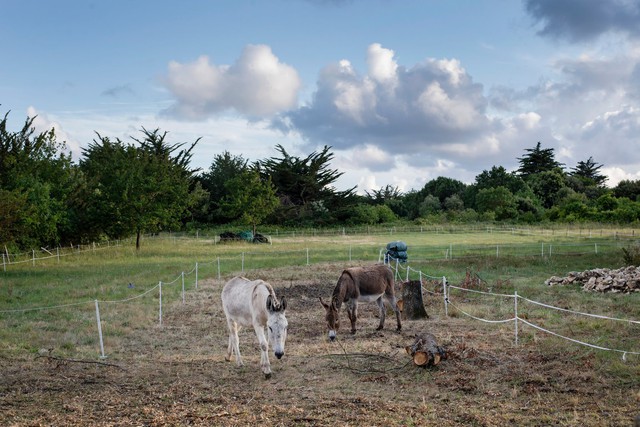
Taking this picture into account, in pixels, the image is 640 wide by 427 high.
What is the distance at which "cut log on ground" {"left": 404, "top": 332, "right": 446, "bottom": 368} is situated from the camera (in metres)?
10.4

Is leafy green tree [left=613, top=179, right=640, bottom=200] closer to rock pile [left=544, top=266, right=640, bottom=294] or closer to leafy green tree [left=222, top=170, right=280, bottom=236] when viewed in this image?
leafy green tree [left=222, top=170, right=280, bottom=236]

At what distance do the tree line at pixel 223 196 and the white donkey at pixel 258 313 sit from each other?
18.7 meters

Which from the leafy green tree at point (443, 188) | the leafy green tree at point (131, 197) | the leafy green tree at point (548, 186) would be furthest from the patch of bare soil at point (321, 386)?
the leafy green tree at point (443, 188)

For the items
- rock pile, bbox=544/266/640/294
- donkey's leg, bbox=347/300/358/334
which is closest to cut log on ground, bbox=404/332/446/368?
donkey's leg, bbox=347/300/358/334

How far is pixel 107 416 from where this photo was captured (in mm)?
7953

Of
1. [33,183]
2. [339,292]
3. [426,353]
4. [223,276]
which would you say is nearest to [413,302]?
[339,292]

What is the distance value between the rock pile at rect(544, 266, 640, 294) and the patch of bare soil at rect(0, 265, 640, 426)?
355 inches

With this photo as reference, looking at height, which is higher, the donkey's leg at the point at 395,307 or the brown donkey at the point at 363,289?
the brown donkey at the point at 363,289

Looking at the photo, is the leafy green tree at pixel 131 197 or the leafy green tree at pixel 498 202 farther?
the leafy green tree at pixel 498 202

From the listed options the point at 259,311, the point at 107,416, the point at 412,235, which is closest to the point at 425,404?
the point at 259,311

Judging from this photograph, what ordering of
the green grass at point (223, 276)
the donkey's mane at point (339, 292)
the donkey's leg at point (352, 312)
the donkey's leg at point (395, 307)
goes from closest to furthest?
the green grass at point (223, 276) < the donkey's mane at point (339, 292) < the donkey's leg at point (352, 312) < the donkey's leg at point (395, 307)

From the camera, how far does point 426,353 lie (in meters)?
10.4

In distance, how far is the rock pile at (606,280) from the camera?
20094mm

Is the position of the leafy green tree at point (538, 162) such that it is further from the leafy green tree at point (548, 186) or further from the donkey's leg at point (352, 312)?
the donkey's leg at point (352, 312)
